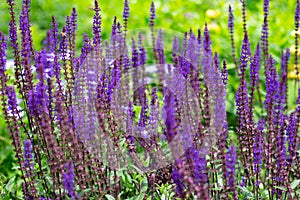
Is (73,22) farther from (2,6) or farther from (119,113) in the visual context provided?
(2,6)

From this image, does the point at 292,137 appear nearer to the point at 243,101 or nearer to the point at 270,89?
the point at 270,89

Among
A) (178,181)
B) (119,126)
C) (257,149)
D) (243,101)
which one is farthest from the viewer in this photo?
(119,126)

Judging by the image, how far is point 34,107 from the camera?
9.69 feet

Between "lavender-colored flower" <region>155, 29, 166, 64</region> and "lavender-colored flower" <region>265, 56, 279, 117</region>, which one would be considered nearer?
"lavender-colored flower" <region>265, 56, 279, 117</region>

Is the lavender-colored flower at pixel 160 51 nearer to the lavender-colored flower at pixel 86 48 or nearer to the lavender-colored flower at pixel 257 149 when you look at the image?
the lavender-colored flower at pixel 86 48

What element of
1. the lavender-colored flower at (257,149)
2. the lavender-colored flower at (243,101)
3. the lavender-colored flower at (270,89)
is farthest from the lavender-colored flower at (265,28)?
the lavender-colored flower at (243,101)

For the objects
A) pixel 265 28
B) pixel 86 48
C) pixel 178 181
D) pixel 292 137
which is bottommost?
pixel 178 181

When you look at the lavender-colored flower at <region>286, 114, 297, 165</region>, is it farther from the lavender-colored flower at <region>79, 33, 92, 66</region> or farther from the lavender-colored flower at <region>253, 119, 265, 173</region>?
the lavender-colored flower at <region>79, 33, 92, 66</region>

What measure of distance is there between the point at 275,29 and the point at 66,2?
3861 millimetres

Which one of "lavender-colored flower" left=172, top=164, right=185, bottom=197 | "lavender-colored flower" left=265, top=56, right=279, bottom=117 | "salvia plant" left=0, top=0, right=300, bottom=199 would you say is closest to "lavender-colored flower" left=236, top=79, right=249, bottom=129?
"salvia plant" left=0, top=0, right=300, bottom=199

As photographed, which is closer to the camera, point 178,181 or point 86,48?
point 178,181

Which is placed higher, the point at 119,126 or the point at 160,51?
the point at 160,51

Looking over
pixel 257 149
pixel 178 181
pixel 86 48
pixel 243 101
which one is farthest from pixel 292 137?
pixel 86 48

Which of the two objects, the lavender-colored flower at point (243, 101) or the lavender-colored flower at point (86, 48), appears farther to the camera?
the lavender-colored flower at point (86, 48)
